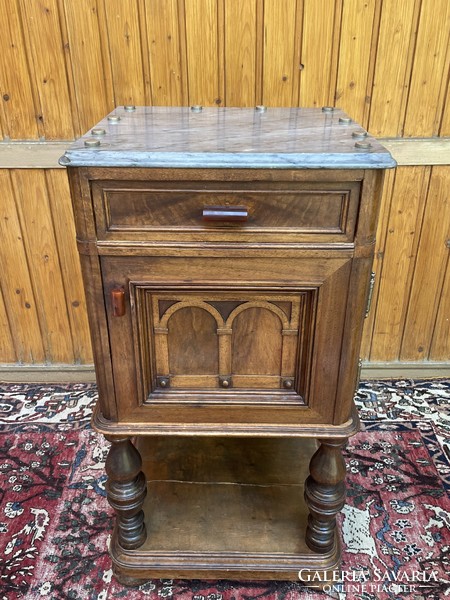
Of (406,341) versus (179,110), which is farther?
(406,341)

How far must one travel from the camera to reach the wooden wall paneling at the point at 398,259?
6.44ft

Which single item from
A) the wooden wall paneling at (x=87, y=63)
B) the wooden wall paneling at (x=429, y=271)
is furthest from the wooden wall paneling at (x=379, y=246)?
the wooden wall paneling at (x=87, y=63)

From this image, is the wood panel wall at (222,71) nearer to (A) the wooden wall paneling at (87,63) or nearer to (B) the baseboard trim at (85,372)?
(A) the wooden wall paneling at (87,63)

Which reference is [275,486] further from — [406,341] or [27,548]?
[406,341]

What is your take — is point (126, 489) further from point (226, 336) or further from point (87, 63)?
point (87, 63)

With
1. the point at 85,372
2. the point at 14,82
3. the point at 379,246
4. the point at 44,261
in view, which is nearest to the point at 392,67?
the point at 379,246

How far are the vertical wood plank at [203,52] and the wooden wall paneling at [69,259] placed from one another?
0.61 m

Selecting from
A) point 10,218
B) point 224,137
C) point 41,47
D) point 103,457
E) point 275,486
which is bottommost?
point 103,457

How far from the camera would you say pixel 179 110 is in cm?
150

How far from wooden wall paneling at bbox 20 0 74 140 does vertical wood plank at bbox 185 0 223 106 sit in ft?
1.49

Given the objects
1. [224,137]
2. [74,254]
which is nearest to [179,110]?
[224,137]

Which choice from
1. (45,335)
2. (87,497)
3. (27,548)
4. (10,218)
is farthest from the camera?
(45,335)

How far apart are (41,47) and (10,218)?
65cm

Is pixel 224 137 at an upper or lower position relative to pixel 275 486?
upper
